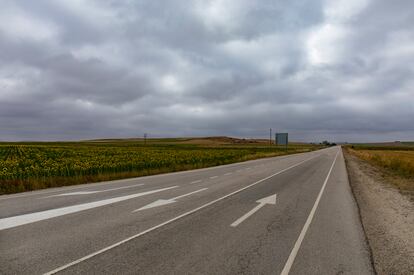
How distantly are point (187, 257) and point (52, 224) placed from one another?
374 cm

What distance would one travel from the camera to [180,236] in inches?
245

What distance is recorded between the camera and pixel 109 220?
7430 millimetres

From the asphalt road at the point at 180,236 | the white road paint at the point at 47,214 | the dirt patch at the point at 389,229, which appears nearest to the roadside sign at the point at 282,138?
the dirt patch at the point at 389,229

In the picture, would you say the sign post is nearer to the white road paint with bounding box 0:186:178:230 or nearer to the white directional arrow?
the white directional arrow

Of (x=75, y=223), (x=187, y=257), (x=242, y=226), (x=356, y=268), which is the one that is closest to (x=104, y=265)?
(x=187, y=257)

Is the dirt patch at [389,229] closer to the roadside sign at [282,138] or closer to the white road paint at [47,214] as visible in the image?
the white road paint at [47,214]

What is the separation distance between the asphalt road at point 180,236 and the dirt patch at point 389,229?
25 centimetres

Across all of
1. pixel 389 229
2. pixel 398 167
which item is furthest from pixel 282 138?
pixel 389 229

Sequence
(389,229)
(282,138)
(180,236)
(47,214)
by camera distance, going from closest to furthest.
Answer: (180,236) → (389,229) → (47,214) → (282,138)

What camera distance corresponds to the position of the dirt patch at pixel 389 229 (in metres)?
5.15

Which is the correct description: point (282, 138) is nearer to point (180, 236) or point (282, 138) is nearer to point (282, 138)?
point (282, 138)

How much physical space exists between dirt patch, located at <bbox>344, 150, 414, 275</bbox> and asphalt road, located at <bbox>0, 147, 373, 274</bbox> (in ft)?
0.81

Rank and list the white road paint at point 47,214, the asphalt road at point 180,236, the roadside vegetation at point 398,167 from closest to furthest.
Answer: the asphalt road at point 180,236, the white road paint at point 47,214, the roadside vegetation at point 398,167

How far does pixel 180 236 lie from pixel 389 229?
5043 millimetres
